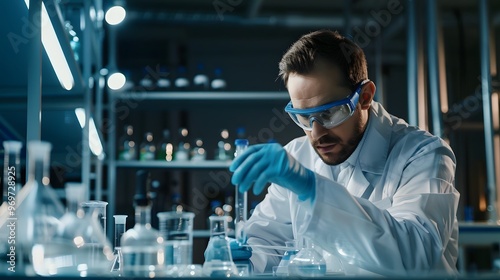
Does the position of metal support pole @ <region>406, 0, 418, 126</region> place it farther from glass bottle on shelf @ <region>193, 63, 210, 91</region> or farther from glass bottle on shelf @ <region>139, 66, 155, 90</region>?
glass bottle on shelf @ <region>139, 66, 155, 90</region>

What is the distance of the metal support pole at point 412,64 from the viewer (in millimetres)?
4117

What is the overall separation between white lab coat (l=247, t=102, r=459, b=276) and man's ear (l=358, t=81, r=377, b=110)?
5cm

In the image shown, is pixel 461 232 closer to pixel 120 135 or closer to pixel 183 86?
pixel 183 86

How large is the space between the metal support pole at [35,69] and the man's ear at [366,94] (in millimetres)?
972

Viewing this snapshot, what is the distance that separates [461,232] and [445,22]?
3.43m

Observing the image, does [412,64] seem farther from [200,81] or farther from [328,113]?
[328,113]

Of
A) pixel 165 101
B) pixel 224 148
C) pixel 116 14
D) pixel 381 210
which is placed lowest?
pixel 381 210

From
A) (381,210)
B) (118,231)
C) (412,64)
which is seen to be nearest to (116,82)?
(412,64)

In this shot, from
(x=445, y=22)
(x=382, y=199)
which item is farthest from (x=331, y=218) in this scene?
(x=445, y=22)

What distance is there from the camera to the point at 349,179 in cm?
204

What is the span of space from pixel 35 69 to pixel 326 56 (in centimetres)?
87

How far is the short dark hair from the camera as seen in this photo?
1.85m

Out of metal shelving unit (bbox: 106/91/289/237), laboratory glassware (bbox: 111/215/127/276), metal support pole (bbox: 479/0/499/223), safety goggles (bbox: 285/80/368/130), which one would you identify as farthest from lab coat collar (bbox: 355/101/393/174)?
metal shelving unit (bbox: 106/91/289/237)

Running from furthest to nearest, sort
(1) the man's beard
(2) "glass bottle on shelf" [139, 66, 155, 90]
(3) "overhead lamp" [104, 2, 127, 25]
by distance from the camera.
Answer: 1. (2) "glass bottle on shelf" [139, 66, 155, 90]
2. (3) "overhead lamp" [104, 2, 127, 25]
3. (1) the man's beard
